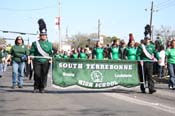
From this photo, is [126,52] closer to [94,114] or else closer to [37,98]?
[37,98]

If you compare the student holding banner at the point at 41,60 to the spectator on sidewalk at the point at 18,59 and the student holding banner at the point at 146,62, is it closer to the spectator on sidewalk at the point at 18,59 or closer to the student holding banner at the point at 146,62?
the spectator on sidewalk at the point at 18,59

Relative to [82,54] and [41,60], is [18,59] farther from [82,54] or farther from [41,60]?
[82,54]

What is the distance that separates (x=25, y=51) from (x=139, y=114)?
7338 millimetres

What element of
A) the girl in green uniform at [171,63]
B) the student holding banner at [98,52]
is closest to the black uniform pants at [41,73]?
the student holding banner at [98,52]

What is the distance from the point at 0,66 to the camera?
24469mm

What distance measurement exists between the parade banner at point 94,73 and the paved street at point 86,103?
0.32 metres

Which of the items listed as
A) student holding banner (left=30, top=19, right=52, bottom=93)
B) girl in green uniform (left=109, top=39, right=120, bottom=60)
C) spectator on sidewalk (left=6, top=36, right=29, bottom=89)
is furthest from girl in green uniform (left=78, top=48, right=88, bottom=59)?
student holding banner (left=30, top=19, right=52, bottom=93)

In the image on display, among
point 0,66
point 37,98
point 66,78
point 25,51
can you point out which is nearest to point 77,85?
point 66,78

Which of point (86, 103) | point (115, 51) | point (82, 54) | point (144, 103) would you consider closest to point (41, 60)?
point (86, 103)

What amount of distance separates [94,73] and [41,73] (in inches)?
61.3

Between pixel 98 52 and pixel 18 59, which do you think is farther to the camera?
pixel 98 52

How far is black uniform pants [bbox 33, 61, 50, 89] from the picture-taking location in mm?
14898

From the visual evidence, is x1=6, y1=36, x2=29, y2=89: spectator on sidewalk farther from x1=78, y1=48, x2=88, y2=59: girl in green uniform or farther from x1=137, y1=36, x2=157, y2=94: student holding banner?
x1=78, y1=48, x2=88, y2=59: girl in green uniform

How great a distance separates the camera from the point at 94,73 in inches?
590
